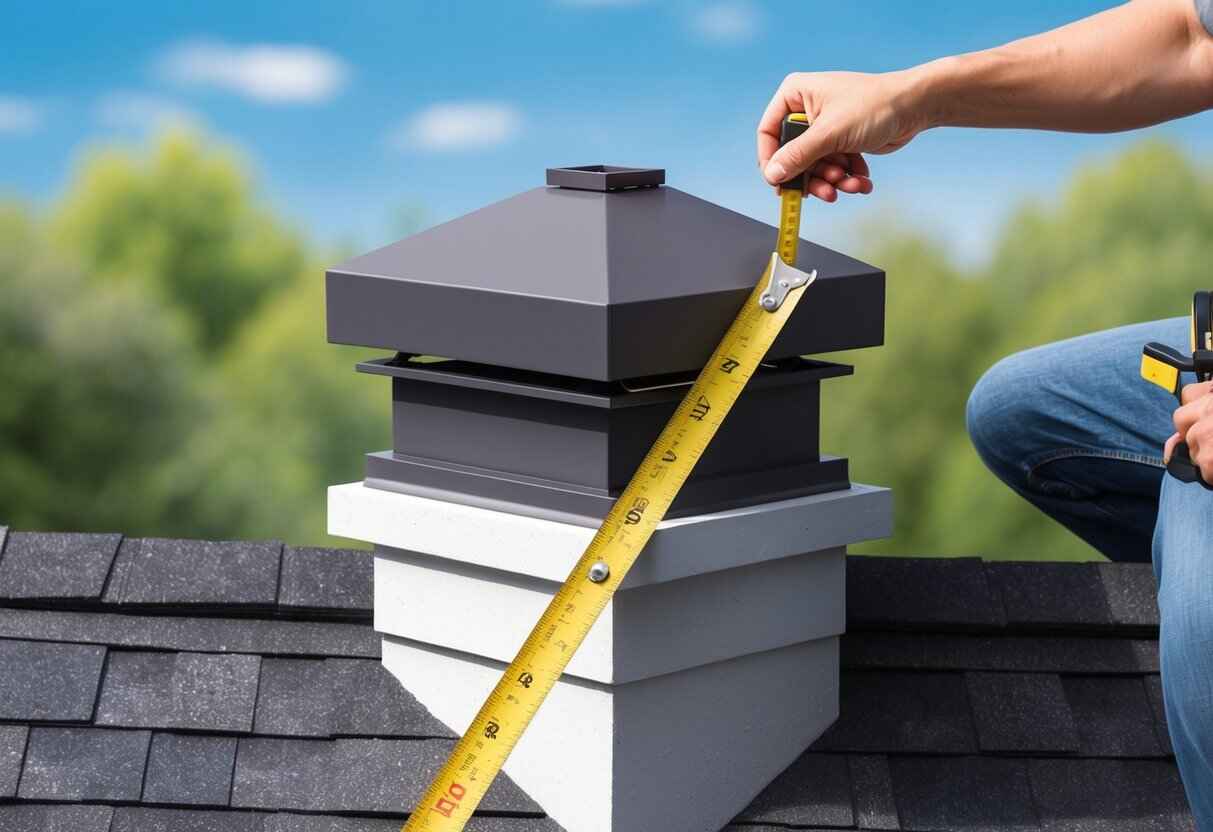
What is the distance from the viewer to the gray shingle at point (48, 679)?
6.07 ft

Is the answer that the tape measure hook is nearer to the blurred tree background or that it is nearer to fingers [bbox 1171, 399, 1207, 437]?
fingers [bbox 1171, 399, 1207, 437]

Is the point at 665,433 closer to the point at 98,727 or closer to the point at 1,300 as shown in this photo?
the point at 98,727

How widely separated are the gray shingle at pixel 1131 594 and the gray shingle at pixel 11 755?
4.97ft

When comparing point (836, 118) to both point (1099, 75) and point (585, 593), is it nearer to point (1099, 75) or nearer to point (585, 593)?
point (1099, 75)

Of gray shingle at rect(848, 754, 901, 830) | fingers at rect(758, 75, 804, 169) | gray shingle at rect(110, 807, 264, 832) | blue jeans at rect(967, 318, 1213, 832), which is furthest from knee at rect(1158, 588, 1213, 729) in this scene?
gray shingle at rect(110, 807, 264, 832)

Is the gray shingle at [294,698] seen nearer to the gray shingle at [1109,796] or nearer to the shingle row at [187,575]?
the shingle row at [187,575]

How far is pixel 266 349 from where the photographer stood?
55.7ft

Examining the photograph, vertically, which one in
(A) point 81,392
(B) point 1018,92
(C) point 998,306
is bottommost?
(A) point 81,392

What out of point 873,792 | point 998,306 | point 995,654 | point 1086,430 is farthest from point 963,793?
point 998,306

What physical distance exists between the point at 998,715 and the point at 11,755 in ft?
4.32

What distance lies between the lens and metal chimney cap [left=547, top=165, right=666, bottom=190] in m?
1.73

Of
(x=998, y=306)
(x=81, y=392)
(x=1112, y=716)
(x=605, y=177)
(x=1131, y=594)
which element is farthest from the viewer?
(x=81, y=392)

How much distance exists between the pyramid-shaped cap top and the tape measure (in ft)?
0.18

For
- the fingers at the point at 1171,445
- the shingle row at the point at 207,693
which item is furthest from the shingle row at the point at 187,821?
the fingers at the point at 1171,445
